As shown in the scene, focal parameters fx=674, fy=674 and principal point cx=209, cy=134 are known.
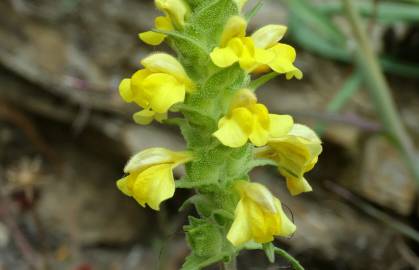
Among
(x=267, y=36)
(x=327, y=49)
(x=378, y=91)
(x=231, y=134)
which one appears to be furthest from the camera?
(x=327, y=49)

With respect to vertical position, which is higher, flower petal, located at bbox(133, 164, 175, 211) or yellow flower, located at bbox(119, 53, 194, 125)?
yellow flower, located at bbox(119, 53, 194, 125)

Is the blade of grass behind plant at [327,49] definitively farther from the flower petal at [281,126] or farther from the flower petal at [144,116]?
the flower petal at [281,126]

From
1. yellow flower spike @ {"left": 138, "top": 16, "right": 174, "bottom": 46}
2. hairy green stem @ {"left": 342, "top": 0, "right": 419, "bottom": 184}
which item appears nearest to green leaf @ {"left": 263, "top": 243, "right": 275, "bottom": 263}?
yellow flower spike @ {"left": 138, "top": 16, "right": 174, "bottom": 46}

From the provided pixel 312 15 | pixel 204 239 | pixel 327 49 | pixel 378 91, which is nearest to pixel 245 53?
pixel 204 239

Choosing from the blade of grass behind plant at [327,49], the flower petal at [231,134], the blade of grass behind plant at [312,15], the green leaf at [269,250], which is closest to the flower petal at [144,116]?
the flower petal at [231,134]

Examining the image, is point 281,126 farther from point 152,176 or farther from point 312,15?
point 312,15

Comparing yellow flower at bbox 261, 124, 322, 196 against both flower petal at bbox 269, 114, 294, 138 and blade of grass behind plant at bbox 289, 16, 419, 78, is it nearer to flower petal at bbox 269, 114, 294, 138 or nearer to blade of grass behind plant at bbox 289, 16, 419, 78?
flower petal at bbox 269, 114, 294, 138

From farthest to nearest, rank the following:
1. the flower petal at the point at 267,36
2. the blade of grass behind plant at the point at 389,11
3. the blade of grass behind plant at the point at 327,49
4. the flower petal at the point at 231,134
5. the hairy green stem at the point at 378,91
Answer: the blade of grass behind plant at the point at 327,49
the blade of grass behind plant at the point at 389,11
the hairy green stem at the point at 378,91
the flower petal at the point at 267,36
the flower petal at the point at 231,134
